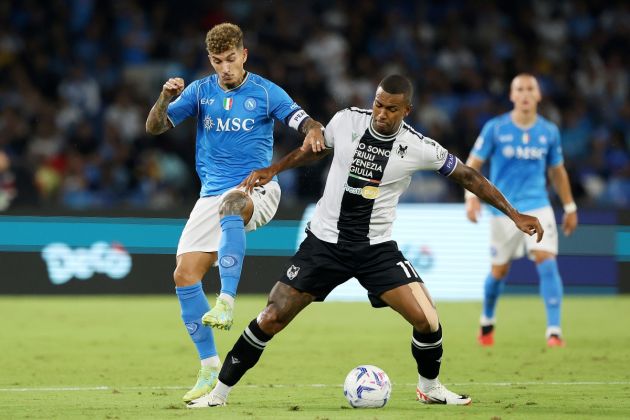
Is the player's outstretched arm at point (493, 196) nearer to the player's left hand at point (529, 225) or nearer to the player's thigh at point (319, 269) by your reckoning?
the player's left hand at point (529, 225)

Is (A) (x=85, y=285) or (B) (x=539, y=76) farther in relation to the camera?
(B) (x=539, y=76)

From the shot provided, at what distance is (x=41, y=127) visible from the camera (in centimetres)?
1814

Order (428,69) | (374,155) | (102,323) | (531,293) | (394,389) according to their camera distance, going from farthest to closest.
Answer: (428,69)
(531,293)
(102,323)
(394,389)
(374,155)

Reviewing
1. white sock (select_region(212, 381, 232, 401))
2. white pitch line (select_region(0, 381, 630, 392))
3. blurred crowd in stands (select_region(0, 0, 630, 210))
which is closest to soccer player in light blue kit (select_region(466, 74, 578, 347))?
white pitch line (select_region(0, 381, 630, 392))

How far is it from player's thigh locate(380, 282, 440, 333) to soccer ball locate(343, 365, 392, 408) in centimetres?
42

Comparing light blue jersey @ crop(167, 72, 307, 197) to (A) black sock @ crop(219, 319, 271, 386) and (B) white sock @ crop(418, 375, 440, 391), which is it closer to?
(A) black sock @ crop(219, 319, 271, 386)

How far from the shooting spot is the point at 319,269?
7.27 metres

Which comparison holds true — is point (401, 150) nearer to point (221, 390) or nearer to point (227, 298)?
point (227, 298)

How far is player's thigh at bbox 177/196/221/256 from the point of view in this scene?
7.94 meters

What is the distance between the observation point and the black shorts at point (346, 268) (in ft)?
23.8

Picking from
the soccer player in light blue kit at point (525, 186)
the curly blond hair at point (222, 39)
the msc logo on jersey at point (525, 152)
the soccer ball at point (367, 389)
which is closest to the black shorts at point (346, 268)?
the soccer ball at point (367, 389)

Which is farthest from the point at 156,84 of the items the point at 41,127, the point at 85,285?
the point at 85,285

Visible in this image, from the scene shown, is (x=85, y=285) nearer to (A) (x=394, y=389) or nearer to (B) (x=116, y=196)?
(B) (x=116, y=196)

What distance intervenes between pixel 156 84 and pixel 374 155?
12.1m
